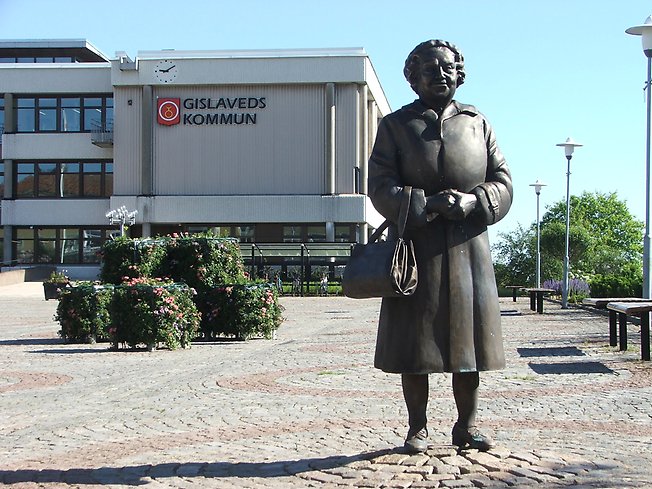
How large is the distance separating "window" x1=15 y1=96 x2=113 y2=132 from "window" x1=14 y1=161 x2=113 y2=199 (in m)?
2.30

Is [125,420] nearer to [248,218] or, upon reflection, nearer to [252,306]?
[252,306]

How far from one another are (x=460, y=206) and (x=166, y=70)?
60.4 metres

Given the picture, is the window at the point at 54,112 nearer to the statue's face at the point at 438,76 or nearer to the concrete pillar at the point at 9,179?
the concrete pillar at the point at 9,179

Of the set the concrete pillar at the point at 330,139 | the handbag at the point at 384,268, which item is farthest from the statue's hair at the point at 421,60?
the concrete pillar at the point at 330,139

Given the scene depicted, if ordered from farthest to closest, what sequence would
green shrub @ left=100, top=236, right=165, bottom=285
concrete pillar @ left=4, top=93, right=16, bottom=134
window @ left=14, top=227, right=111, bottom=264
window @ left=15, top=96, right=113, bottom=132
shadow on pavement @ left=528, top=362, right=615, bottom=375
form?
window @ left=14, top=227, right=111, bottom=264
window @ left=15, top=96, right=113, bottom=132
concrete pillar @ left=4, top=93, right=16, bottom=134
green shrub @ left=100, top=236, right=165, bottom=285
shadow on pavement @ left=528, top=362, right=615, bottom=375

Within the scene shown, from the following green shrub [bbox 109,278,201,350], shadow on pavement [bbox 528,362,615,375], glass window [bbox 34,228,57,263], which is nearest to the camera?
shadow on pavement [bbox 528,362,615,375]

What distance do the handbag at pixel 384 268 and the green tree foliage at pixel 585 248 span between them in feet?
90.0

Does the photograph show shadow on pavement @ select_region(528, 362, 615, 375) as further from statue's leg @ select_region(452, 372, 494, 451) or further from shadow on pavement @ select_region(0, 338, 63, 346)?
shadow on pavement @ select_region(0, 338, 63, 346)

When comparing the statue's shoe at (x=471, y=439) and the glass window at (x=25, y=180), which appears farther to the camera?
the glass window at (x=25, y=180)

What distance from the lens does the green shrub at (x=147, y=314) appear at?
1681 cm

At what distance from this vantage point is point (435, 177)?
622 centimetres

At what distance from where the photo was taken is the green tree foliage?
140 feet

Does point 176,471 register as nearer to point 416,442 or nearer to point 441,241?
point 416,442

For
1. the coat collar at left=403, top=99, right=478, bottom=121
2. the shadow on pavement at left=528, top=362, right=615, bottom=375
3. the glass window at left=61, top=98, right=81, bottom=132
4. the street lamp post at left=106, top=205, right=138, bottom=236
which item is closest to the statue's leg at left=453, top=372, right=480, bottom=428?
the coat collar at left=403, top=99, right=478, bottom=121
